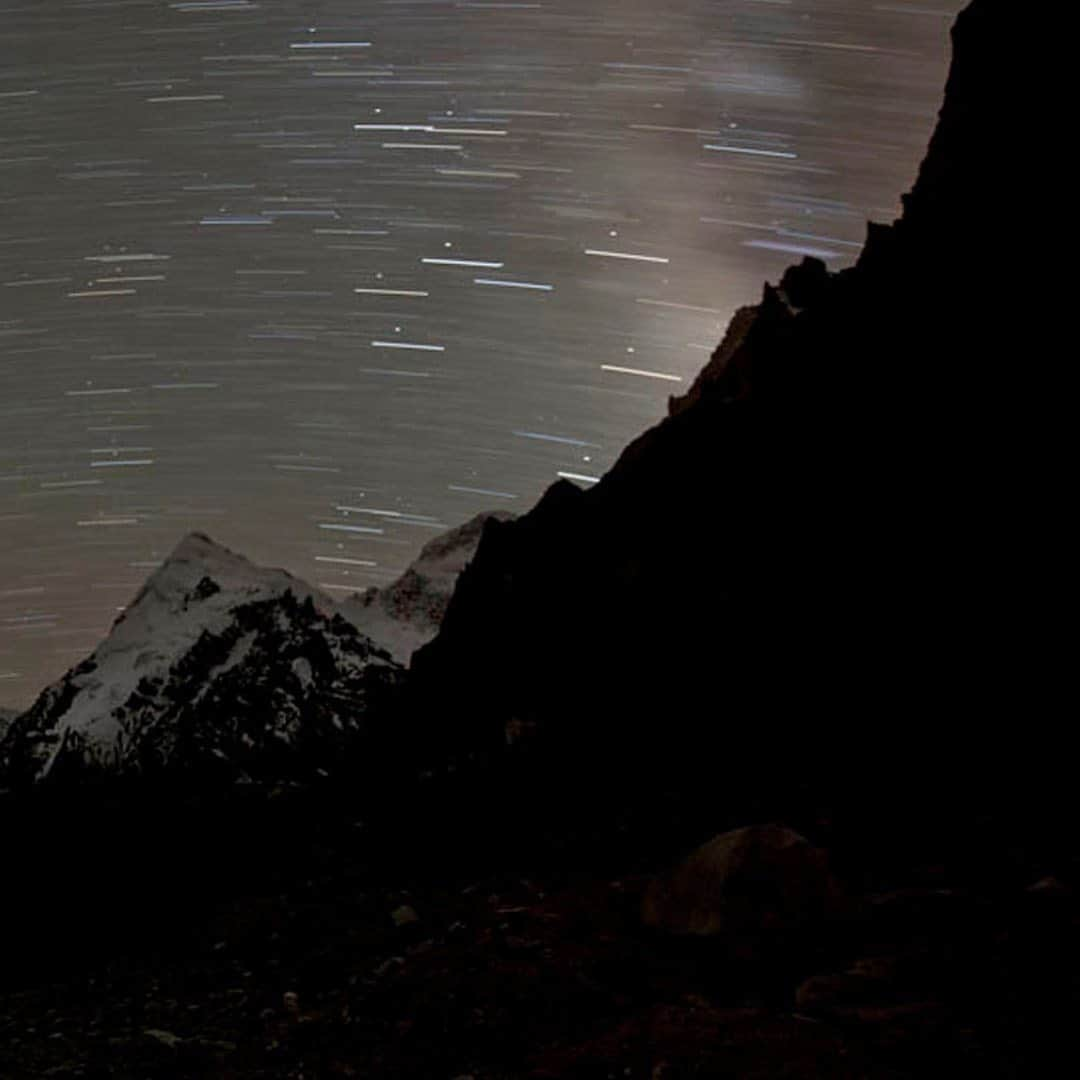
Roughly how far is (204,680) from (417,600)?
44.0 m

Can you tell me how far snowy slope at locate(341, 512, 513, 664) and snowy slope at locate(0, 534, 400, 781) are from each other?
16.7 ft

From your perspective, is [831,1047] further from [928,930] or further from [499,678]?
[499,678]

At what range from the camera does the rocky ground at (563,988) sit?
458 centimetres

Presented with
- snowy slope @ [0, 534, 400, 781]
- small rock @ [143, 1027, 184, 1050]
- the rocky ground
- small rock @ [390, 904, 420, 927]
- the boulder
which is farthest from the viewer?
snowy slope @ [0, 534, 400, 781]

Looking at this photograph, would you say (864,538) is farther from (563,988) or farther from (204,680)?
(204,680)

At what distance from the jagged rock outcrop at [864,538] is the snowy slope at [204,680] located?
111470 millimetres

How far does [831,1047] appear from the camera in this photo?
4.43m

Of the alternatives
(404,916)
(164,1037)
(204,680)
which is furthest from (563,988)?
(204,680)

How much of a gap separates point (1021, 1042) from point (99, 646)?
193445mm

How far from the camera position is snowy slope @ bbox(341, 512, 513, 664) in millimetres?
179000

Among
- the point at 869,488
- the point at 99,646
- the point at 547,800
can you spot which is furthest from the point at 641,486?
the point at 99,646

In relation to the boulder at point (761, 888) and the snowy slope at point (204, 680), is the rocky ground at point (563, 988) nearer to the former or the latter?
the boulder at point (761, 888)

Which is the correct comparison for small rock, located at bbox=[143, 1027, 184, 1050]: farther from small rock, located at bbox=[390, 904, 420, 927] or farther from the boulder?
the boulder

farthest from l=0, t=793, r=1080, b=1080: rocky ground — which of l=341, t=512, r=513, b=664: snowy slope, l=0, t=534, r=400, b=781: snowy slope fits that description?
l=341, t=512, r=513, b=664: snowy slope
